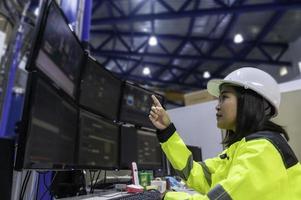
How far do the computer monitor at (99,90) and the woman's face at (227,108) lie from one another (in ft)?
2.23

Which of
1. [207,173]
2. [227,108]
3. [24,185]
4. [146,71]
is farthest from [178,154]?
[146,71]

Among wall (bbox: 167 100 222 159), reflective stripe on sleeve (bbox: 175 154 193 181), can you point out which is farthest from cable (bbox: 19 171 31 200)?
wall (bbox: 167 100 222 159)

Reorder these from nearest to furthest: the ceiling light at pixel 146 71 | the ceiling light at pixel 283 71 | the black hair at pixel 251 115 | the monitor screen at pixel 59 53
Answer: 1. the monitor screen at pixel 59 53
2. the black hair at pixel 251 115
3. the ceiling light at pixel 283 71
4. the ceiling light at pixel 146 71

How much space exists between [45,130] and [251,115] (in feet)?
2.73

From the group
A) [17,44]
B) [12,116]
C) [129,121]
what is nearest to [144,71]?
[12,116]

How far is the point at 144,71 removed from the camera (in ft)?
30.3

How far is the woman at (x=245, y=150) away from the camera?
969 millimetres

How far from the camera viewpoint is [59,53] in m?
1.29

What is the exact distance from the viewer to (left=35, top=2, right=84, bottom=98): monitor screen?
1124 mm

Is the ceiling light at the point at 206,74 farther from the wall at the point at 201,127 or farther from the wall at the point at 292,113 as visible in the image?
the wall at the point at 292,113

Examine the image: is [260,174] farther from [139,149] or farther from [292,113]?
[292,113]

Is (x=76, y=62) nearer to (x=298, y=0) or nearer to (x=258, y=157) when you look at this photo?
(x=258, y=157)

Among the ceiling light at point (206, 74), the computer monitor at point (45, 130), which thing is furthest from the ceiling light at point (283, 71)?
the computer monitor at point (45, 130)

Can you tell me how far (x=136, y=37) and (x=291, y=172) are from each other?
6547 mm
